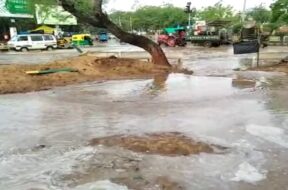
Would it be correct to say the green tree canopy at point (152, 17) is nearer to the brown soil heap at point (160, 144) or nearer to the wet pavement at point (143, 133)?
the wet pavement at point (143, 133)

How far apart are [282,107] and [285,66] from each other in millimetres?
9224

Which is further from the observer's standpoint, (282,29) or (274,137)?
(282,29)

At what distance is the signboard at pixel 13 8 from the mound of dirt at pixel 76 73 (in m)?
30.2

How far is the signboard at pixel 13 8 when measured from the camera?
4741 cm

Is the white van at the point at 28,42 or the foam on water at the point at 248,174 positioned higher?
the foam on water at the point at 248,174

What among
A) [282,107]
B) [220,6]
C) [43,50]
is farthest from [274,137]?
[220,6]

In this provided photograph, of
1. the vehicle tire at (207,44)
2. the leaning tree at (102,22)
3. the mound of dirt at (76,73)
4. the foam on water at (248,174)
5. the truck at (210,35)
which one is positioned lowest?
the vehicle tire at (207,44)

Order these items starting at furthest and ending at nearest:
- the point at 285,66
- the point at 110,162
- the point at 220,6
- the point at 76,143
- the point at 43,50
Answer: the point at 220,6, the point at 43,50, the point at 285,66, the point at 76,143, the point at 110,162

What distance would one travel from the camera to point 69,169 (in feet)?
20.1

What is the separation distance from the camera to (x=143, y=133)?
8.00m

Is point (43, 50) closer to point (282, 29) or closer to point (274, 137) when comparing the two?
point (282, 29)

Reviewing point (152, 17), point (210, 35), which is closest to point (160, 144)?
point (210, 35)

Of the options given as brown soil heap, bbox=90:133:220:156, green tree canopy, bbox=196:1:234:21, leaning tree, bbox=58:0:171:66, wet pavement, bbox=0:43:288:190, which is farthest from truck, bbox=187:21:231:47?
brown soil heap, bbox=90:133:220:156

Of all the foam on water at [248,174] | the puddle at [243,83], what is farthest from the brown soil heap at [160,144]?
the puddle at [243,83]
